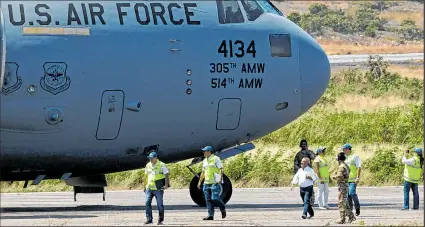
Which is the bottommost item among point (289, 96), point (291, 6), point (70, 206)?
point (70, 206)

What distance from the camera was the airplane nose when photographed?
2683cm

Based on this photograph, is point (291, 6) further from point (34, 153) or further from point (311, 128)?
point (34, 153)

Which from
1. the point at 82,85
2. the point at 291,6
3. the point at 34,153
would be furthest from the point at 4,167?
the point at 291,6

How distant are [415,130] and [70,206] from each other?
18.2 metres

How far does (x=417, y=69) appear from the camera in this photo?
252 ft

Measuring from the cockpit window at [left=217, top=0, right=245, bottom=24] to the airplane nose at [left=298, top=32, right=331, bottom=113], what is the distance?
4.92ft

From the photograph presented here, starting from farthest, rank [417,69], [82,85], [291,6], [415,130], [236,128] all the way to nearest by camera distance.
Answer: [291,6] → [417,69] → [415,130] → [236,128] → [82,85]

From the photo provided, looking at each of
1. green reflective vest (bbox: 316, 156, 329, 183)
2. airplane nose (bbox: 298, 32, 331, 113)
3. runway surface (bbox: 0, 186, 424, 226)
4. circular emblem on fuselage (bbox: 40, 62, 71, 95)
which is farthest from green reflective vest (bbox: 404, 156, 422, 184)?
circular emblem on fuselage (bbox: 40, 62, 71, 95)

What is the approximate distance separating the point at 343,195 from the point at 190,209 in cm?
471

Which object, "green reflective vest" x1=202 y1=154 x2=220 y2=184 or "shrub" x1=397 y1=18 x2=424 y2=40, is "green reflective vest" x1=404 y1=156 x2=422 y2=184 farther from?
"shrub" x1=397 y1=18 x2=424 y2=40

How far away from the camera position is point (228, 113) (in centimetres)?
2642

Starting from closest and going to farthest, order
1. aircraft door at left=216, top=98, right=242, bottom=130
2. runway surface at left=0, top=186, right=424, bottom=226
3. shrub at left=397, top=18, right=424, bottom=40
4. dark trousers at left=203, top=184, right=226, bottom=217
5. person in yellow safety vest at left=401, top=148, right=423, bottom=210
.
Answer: runway surface at left=0, top=186, right=424, bottom=226 < dark trousers at left=203, top=184, right=226, bottom=217 < aircraft door at left=216, top=98, right=242, bottom=130 < person in yellow safety vest at left=401, top=148, right=423, bottom=210 < shrub at left=397, top=18, right=424, bottom=40

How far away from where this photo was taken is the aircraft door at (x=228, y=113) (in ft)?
86.4

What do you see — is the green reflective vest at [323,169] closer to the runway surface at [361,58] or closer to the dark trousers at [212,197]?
the dark trousers at [212,197]
